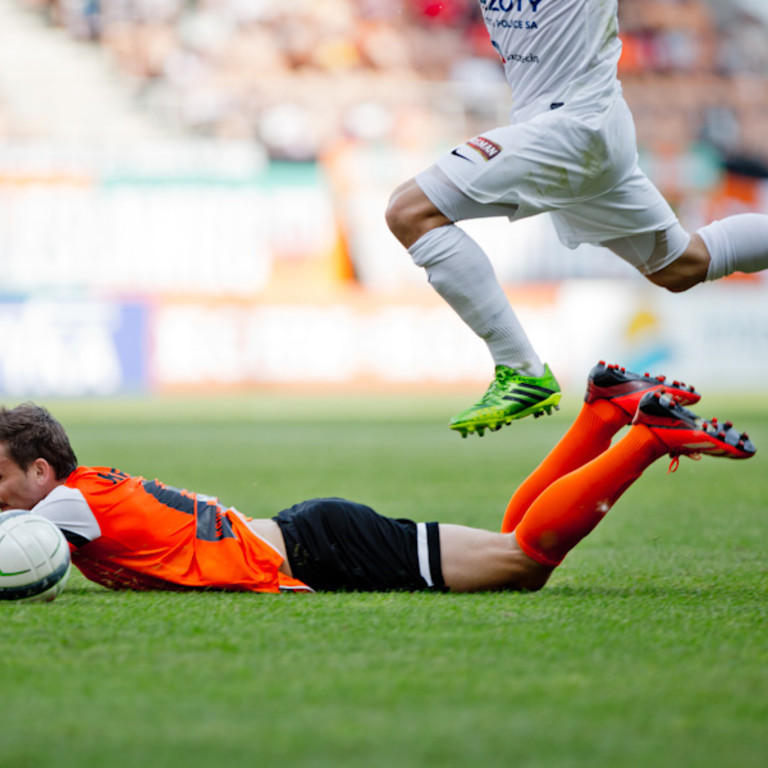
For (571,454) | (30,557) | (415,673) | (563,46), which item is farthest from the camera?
(571,454)

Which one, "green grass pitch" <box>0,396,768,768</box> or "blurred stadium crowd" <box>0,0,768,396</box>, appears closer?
"green grass pitch" <box>0,396,768,768</box>

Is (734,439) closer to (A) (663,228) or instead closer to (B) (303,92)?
(A) (663,228)

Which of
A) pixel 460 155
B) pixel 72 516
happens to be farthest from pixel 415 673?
pixel 460 155

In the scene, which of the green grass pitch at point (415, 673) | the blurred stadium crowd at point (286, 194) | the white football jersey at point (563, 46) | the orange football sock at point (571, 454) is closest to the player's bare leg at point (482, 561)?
the green grass pitch at point (415, 673)

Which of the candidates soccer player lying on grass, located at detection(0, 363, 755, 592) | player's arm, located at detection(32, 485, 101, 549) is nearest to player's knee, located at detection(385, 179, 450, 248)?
soccer player lying on grass, located at detection(0, 363, 755, 592)

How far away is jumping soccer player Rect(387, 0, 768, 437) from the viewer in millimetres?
3965

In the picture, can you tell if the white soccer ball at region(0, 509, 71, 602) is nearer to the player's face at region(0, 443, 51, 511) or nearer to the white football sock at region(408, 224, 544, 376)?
the player's face at region(0, 443, 51, 511)

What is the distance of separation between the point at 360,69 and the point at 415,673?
22.2 meters

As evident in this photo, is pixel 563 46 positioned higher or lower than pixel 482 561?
higher

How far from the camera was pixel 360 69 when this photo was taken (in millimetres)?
23859

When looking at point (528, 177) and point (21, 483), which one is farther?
point (528, 177)

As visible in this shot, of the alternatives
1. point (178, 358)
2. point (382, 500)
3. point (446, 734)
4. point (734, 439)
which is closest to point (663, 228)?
point (734, 439)

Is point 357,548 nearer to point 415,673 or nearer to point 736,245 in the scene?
point 415,673

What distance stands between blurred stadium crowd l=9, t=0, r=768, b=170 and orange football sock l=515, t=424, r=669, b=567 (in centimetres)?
1809
